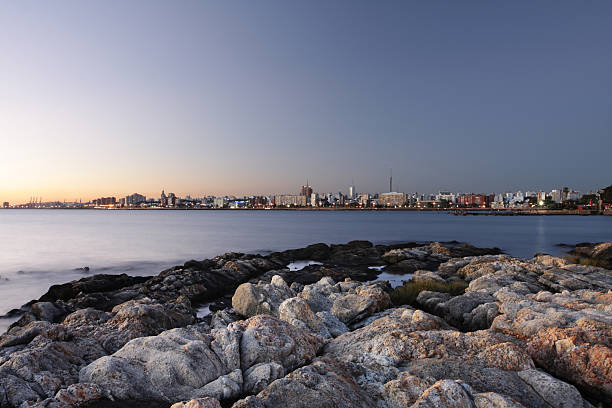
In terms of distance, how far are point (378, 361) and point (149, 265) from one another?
24306 mm

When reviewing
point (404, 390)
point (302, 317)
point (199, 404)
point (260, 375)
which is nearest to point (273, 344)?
point (260, 375)

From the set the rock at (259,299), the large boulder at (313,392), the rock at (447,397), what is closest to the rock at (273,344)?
the large boulder at (313,392)

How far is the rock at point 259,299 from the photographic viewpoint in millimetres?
8852

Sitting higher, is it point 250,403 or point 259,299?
point 250,403

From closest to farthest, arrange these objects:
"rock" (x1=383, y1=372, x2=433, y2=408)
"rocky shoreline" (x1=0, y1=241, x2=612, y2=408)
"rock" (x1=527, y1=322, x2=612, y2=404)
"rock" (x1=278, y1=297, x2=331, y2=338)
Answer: "rocky shoreline" (x1=0, y1=241, x2=612, y2=408) → "rock" (x1=383, y1=372, x2=433, y2=408) → "rock" (x1=527, y1=322, x2=612, y2=404) → "rock" (x1=278, y1=297, x2=331, y2=338)

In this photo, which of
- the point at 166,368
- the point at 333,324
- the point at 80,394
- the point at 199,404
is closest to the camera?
the point at 199,404

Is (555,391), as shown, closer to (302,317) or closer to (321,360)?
(321,360)

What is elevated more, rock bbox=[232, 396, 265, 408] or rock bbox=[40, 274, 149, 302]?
rock bbox=[232, 396, 265, 408]

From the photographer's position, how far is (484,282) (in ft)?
38.0

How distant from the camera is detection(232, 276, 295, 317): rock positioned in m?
8.85

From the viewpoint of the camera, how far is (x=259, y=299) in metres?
9.03

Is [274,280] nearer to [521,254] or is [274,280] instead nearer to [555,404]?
[555,404]

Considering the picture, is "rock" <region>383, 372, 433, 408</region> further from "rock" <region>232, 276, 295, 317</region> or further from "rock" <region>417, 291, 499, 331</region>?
"rock" <region>232, 276, 295, 317</region>

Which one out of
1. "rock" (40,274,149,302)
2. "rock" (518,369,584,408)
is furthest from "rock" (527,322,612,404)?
"rock" (40,274,149,302)
